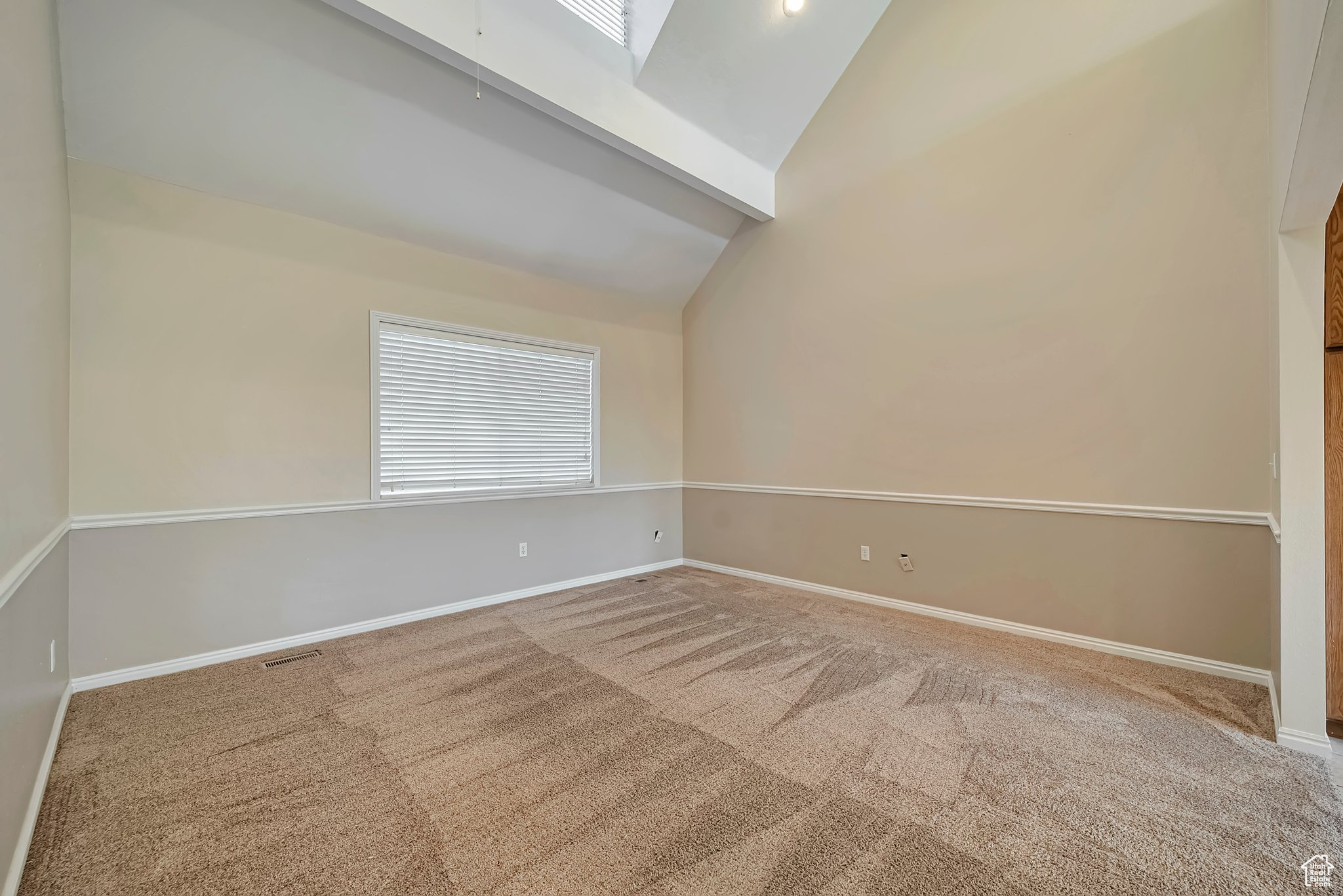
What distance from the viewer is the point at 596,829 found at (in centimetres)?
170

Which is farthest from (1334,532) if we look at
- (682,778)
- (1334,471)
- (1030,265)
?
(682,778)

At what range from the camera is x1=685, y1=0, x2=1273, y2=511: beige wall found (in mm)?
2795

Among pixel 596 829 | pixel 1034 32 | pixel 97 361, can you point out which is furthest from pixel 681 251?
pixel 596 829

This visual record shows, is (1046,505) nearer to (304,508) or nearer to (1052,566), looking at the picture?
(1052,566)

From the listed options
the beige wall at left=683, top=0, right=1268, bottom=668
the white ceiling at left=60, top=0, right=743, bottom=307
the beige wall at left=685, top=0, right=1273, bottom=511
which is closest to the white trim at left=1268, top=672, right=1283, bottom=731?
the beige wall at left=683, top=0, right=1268, bottom=668

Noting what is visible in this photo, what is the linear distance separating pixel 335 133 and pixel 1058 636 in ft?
17.1

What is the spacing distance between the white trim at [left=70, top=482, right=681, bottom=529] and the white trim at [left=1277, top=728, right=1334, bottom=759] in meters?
4.19

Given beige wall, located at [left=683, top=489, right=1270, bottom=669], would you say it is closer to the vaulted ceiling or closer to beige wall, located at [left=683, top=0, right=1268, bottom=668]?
beige wall, located at [left=683, top=0, right=1268, bottom=668]

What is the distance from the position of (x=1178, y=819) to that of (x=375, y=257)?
4794mm

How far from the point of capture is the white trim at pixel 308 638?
9.03 feet

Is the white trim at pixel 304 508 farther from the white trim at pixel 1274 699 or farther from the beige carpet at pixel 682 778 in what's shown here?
the white trim at pixel 1274 699

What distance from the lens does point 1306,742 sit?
6.93 feet

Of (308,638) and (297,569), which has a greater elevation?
(297,569)

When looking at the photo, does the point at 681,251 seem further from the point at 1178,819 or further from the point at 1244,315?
the point at 1178,819
